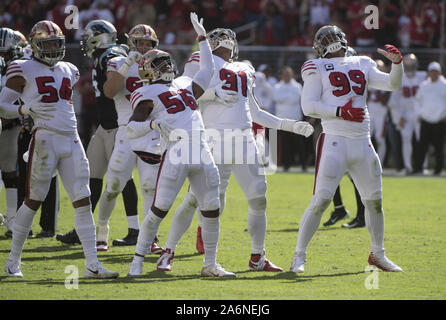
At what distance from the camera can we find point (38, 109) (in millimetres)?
6531

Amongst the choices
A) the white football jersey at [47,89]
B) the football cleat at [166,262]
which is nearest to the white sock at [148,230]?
the football cleat at [166,262]

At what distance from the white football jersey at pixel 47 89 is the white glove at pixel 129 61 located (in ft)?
3.05

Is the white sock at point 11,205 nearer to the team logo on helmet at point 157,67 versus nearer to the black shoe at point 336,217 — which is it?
the team logo on helmet at point 157,67

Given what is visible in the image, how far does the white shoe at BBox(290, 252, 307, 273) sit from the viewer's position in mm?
6891

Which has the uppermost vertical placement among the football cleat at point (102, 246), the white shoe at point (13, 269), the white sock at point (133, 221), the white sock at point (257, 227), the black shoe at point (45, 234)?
the white sock at point (257, 227)

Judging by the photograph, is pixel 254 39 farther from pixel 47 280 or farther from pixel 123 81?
pixel 47 280

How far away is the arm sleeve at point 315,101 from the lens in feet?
22.3

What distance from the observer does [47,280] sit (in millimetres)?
6496

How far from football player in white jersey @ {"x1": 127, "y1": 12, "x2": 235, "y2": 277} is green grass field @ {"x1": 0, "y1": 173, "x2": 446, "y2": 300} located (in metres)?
0.39

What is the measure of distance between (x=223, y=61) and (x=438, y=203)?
616 cm

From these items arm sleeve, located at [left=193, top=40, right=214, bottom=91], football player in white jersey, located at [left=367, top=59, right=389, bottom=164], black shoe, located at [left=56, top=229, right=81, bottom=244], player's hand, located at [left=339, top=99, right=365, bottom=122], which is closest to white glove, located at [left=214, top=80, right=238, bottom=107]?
arm sleeve, located at [left=193, top=40, right=214, bottom=91]

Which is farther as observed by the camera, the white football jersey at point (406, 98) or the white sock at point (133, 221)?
the white football jersey at point (406, 98)

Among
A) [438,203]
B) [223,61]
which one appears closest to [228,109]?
[223,61]

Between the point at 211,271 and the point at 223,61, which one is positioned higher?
the point at 223,61
